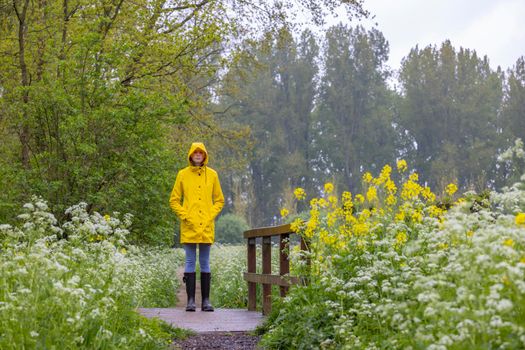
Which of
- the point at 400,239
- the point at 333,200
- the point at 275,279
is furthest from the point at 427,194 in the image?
the point at 275,279

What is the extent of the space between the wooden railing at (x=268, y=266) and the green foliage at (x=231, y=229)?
97.1 feet

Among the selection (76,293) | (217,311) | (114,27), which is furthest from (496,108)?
(76,293)

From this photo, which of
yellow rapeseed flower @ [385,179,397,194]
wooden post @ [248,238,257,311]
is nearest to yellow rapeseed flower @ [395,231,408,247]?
yellow rapeseed flower @ [385,179,397,194]

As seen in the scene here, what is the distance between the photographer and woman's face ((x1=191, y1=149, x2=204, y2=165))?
34.4 ft

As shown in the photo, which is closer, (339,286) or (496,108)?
(339,286)

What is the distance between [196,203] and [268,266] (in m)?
1.40

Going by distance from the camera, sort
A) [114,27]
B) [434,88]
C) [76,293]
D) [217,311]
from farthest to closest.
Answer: [434,88]
[114,27]
[217,311]
[76,293]

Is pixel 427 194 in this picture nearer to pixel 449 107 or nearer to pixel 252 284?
pixel 252 284

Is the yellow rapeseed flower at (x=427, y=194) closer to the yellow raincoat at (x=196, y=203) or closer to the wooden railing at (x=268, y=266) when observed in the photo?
the wooden railing at (x=268, y=266)

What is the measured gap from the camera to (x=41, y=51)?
15109 mm

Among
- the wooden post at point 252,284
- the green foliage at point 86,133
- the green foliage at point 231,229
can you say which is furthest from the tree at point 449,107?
the wooden post at point 252,284

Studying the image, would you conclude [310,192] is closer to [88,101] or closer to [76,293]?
[88,101]

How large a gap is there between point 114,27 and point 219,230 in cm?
2743

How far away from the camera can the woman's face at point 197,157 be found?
10.5 metres
